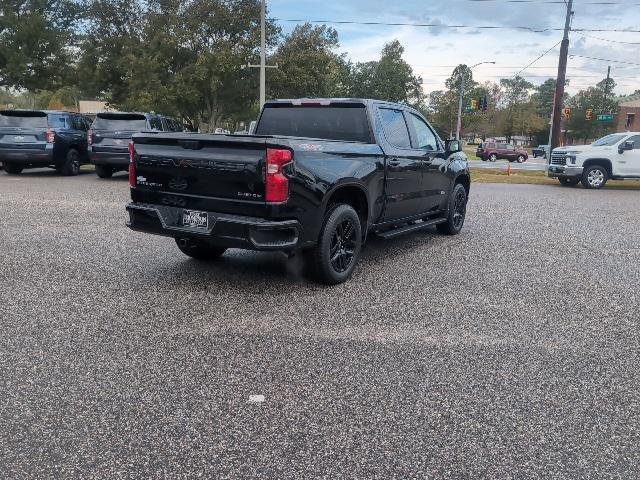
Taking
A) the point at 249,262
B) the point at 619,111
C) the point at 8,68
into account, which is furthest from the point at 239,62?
the point at 619,111

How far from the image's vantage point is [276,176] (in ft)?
15.5

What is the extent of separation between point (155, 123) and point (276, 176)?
1074 centimetres

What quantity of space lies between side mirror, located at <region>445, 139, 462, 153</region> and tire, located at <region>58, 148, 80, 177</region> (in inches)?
446

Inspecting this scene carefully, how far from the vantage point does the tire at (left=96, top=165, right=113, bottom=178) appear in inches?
587

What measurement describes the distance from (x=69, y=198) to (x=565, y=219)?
9568 millimetres

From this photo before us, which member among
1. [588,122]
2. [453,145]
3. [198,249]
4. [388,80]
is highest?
[388,80]

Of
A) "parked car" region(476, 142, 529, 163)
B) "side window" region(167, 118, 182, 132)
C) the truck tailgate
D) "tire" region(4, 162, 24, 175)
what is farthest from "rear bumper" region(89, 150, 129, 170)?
"parked car" region(476, 142, 529, 163)

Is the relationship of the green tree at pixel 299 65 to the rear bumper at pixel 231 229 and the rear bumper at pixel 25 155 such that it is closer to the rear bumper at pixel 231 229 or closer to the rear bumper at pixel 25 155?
the rear bumper at pixel 25 155

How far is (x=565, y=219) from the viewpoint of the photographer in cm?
1045

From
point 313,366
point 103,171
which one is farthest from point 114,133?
point 313,366

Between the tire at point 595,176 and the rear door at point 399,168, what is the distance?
12149 millimetres

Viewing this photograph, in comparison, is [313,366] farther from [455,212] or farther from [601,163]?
[601,163]

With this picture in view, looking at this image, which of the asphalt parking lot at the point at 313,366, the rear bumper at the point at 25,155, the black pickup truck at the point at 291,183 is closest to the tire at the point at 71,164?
the rear bumper at the point at 25,155

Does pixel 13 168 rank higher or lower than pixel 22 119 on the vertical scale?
lower
